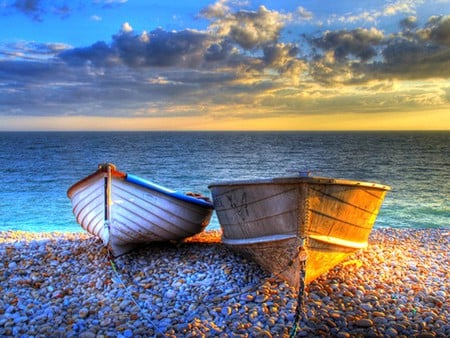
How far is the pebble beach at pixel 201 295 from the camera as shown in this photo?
5.54 m

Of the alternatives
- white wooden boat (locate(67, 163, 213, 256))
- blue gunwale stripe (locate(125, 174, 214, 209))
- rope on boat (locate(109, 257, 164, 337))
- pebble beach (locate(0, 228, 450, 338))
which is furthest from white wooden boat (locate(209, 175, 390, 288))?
rope on boat (locate(109, 257, 164, 337))

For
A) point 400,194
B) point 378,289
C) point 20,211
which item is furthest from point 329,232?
point 400,194

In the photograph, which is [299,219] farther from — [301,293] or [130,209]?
[130,209]

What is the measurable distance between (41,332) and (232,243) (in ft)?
11.4

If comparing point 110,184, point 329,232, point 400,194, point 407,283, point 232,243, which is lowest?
point 400,194

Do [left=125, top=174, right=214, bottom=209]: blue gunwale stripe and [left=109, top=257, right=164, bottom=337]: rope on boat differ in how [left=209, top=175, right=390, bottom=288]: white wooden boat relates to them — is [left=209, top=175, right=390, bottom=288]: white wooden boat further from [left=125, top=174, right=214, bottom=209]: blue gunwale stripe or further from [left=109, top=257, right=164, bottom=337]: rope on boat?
[left=109, top=257, right=164, bottom=337]: rope on boat

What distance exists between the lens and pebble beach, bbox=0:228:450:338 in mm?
5539

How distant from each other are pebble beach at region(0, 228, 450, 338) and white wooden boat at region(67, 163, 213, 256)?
40 centimetres

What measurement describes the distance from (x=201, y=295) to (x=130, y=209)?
2.26 meters

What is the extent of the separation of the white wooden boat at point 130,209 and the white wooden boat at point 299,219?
121 cm

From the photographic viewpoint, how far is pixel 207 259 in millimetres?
7852

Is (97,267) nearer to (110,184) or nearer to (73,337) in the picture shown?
(110,184)

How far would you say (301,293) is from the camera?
5.81 meters

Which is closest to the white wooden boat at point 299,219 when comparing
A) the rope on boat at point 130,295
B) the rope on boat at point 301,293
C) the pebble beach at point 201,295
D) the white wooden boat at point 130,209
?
the rope on boat at point 301,293
